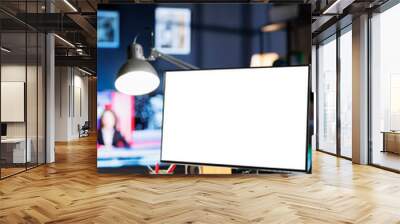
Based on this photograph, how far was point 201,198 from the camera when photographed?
15.3 feet

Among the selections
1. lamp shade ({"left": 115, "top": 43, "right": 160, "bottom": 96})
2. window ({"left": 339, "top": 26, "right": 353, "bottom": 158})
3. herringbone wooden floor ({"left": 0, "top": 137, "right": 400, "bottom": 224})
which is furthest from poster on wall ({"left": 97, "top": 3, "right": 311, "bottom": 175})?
lamp shade ({"left": 115, "top": 43, "right": 160, "bottom": 96})

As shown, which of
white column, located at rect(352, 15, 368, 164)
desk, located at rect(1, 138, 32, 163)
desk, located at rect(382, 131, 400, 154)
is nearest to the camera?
desk, located at rect(1, 138, 32, 163)

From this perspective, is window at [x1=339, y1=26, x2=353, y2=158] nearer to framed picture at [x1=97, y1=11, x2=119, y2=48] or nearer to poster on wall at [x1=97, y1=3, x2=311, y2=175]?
poster on wall at [x1=97, y1=3, x2=311, y2=175]

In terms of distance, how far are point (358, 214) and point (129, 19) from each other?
4378 mm

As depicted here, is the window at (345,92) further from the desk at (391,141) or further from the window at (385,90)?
the desk at (391,141)

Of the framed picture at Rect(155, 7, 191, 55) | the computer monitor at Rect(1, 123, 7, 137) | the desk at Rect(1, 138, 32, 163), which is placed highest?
the framed picture at Rect(155, 7, 191, 55)

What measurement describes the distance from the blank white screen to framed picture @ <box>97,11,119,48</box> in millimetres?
5296

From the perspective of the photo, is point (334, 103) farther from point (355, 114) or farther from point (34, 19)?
point (34, 19)

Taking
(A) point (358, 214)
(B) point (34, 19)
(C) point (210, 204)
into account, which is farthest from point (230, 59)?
(B) point (34, 19)

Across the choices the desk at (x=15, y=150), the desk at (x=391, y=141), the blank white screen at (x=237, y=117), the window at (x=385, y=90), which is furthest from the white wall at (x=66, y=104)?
the blank white screen at (x=237, y=117)

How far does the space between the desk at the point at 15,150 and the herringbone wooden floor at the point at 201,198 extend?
1.23 feet

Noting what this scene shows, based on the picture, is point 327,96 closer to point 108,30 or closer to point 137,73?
point 108,30

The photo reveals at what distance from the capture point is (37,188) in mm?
5332

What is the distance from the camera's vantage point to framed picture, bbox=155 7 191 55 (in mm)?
5989
